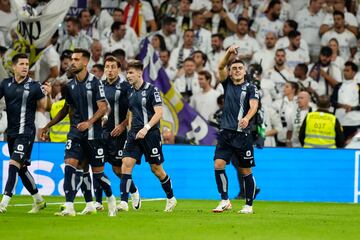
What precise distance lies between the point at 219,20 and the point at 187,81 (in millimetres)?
2505

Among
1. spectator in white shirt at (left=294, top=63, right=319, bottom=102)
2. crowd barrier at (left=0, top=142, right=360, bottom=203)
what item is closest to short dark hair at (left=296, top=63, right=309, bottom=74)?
spectator in white shirt at (left=294, top=63, right=319, bottom=102)

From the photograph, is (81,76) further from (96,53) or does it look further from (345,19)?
(345,19)

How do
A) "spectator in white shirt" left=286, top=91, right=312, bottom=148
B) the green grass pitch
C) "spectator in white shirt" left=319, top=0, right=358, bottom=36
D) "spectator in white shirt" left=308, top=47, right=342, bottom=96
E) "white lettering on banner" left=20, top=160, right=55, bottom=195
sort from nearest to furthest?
the green grass pitch → "white lettering on banner" left=20, top=160, right=55, bottom=195 → "spectator in white shirt" left=286, top=91, right=312, bottom=148 → "spectator in white shirt" left=308, top=47, right=342, bottom=96 → "spectator in white shirt" left=319, top=0, right=358, bottom=36

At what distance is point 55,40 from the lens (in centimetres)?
2503

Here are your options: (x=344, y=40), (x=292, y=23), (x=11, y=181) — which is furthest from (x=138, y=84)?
(x=344, y=40)

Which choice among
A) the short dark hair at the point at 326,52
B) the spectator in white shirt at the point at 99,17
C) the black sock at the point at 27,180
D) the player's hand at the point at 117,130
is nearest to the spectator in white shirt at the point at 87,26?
the spectator in white shirt at the point at 99,17

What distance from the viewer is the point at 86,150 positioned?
14945 millimetres

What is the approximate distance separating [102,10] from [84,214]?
1220 centimetres

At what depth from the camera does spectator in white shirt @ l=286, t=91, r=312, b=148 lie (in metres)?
22.4

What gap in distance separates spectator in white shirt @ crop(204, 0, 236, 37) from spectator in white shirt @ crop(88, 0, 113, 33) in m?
2.57

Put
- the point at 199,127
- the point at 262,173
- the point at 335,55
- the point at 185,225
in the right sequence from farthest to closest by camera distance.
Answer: the point at 335,55 < the point at 199,127 < the point at 262,173 < the point at 185,225

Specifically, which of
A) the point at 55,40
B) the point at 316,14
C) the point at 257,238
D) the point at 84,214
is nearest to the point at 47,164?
the point at 55,40

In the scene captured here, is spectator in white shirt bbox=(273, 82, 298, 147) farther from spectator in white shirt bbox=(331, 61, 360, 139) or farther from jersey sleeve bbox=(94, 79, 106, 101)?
jersey sleeve bbox=(94, 79, 106, 101)

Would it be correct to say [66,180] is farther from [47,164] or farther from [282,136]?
[282,136]
